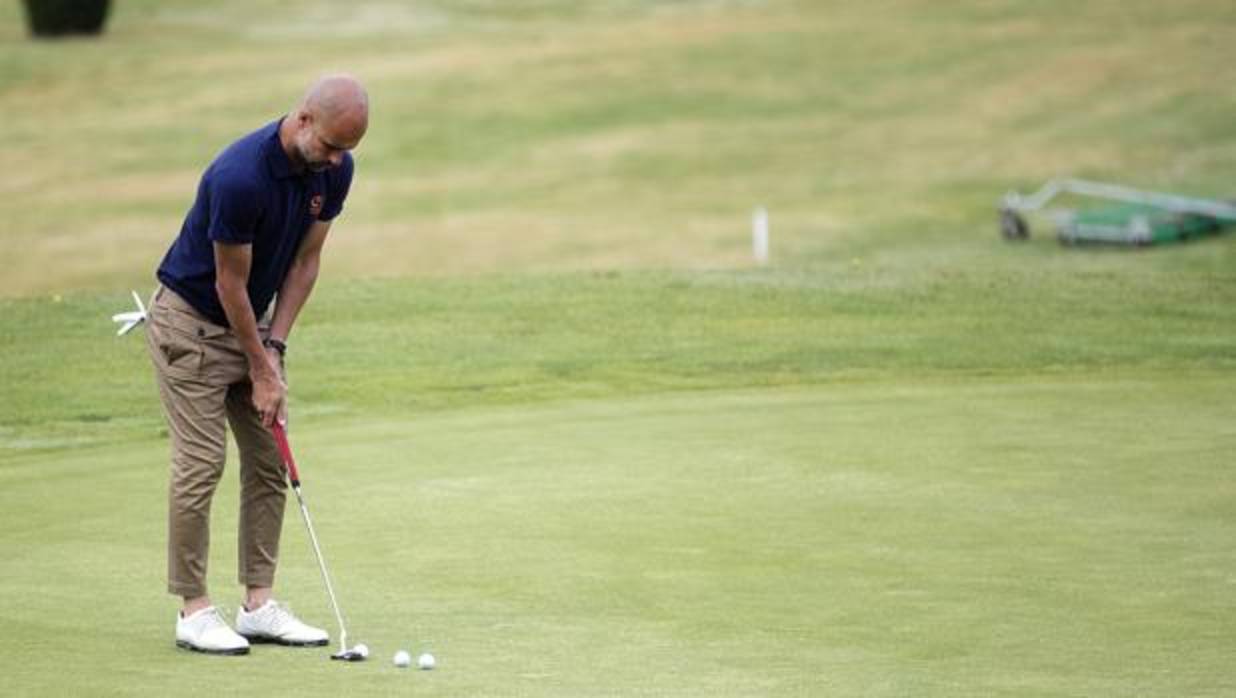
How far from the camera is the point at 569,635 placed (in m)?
7.97

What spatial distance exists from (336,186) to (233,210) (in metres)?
0.52

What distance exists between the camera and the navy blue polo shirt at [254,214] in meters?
7.75

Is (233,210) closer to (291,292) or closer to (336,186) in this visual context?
(336,186)

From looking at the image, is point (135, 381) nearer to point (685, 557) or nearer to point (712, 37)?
point (685, 557)

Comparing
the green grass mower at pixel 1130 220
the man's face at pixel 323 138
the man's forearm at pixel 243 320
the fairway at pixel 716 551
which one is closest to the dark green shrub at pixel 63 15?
the green grass mower at pixel 1130 220

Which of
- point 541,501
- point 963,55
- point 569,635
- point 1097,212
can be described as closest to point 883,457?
point 541,501

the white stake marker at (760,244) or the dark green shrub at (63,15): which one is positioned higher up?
the dark green shrub at (63,15)

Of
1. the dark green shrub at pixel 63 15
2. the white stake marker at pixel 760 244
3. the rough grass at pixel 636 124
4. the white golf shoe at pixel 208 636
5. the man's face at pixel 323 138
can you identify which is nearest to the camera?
the man's face at pixel 323 138

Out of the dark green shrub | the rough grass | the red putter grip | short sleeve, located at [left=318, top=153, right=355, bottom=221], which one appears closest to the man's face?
short sleeve, located at [left=318, top=153, right=355, bottom=221]

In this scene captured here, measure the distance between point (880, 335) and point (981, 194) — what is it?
69.3 feet

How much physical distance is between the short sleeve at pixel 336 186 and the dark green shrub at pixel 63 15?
147 ft

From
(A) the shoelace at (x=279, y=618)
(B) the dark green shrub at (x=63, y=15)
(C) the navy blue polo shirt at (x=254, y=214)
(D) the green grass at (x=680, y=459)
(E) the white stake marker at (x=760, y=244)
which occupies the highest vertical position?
(B) the dark green shrub at (x=63, y=15)

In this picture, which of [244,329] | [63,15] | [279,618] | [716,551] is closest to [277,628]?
[279,618]

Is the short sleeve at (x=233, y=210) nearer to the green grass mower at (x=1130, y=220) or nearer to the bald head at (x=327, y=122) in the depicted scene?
the bald head at (x=327, y=122)
